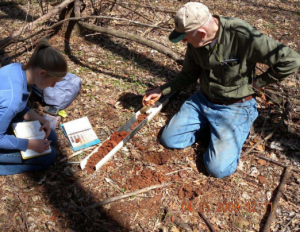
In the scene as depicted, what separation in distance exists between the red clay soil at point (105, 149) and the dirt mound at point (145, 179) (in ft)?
1.50

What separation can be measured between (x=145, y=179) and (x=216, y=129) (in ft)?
3.56

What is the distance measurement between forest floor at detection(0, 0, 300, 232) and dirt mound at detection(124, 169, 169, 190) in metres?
0.01

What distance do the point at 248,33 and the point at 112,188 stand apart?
2269 millimetres

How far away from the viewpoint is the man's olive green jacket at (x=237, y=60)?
280cm

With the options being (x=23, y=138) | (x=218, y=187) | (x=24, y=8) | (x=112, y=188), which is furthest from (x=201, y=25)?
(x=24, y=8)

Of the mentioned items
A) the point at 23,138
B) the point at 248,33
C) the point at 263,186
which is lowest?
the point at 263,186

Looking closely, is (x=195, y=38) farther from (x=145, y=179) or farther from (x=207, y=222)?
(x=207, y=222)

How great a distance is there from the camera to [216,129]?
133 inches

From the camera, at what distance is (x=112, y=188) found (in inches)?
122

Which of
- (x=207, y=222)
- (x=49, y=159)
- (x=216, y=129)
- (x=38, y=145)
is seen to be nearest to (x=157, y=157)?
(x=216, y=129)

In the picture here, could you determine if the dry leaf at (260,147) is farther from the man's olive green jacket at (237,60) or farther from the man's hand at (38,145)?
the man's hand at (38,145)

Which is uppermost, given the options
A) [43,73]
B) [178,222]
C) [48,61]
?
[48,61]

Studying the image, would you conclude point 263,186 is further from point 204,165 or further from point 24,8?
point 24,8

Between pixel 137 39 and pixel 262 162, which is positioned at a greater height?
pixel 137 39
